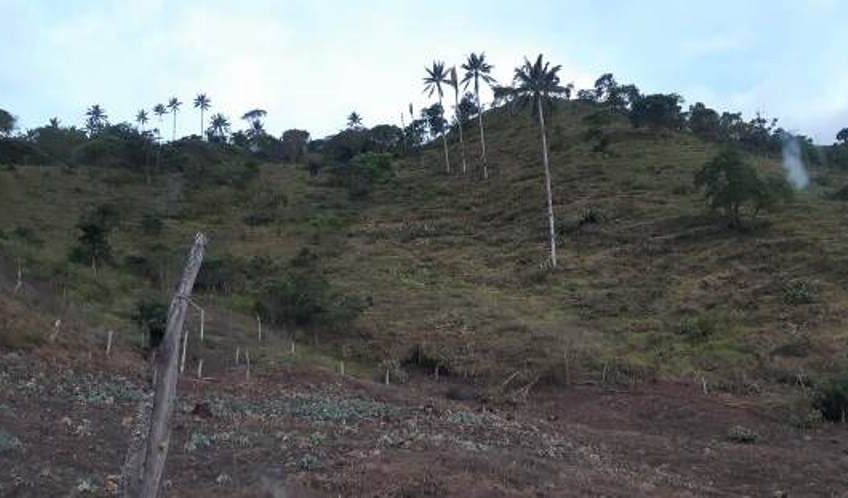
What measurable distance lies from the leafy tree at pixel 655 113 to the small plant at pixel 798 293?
44.4 metres

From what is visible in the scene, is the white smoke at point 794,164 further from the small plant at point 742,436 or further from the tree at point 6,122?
the tree at point 6,122

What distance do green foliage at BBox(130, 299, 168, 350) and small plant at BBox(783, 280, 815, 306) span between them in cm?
2618

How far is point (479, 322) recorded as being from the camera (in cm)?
4131

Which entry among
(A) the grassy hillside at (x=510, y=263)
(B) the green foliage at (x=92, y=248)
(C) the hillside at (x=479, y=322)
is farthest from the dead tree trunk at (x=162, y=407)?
(B) the green foliage at (x=92, y=248)

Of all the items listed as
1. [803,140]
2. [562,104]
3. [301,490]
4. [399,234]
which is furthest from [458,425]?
[562,104]

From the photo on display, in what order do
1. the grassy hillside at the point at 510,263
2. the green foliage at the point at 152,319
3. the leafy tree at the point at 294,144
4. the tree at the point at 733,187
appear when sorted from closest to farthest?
the green foliage at the point at 152,319, the grassy hillside at the point at 510,263, the tree at the point at 733,187, the leafy tree at the point at 294,144

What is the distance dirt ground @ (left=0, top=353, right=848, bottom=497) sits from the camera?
1299 centimetres

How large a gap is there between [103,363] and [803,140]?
78.9m

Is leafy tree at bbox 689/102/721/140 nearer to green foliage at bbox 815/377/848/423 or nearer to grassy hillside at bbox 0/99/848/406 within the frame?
grassy hillside at bbox 0/99/848/406

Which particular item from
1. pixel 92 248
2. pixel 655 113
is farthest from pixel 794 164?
pixel 92 248

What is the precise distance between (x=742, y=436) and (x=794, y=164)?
190ft

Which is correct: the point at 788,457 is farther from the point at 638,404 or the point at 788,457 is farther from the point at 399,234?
the point at 399,234

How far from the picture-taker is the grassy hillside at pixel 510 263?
116 ft

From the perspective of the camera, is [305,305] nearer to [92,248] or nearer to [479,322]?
[479,322]
